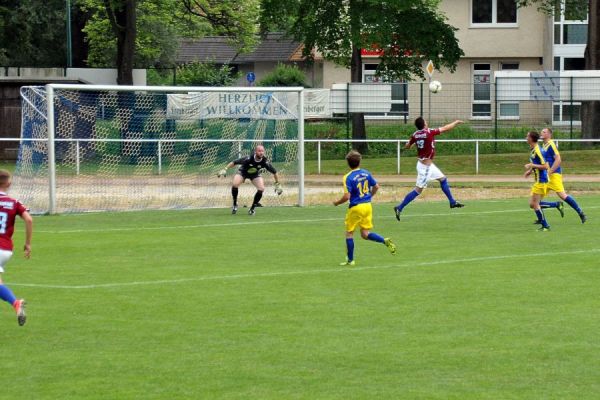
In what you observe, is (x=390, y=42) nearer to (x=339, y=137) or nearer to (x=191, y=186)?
(x=339, y=137)

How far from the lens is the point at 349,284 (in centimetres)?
1526

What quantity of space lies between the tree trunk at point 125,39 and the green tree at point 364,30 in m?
4.80

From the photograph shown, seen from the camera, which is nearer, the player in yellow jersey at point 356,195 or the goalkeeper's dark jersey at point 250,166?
the player in yellow jersey at point 356,195

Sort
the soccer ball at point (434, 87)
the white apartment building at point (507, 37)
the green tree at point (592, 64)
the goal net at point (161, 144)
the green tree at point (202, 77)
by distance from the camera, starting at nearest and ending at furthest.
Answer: the goal net at point (161, 144)
the soccer ball at point (434, 87)
the green tree at point (592, 64)
the white apartment building at point (507, 37)
the green tree at point (202, 77)

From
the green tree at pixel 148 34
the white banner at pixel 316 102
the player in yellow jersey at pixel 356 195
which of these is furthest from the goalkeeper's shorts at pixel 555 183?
the green tree at pixel 148 34

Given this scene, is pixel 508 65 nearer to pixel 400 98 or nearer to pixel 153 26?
pixel 153 26

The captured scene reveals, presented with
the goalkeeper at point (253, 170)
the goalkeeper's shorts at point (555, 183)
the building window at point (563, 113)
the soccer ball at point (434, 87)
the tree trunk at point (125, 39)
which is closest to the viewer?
the goalkeeper's shorts at point (555, 183)

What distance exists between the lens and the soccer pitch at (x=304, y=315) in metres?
9.84

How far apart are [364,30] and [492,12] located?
2218 cm

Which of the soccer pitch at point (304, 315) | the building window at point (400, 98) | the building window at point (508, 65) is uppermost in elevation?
Answer: the building window at point (508, 65)

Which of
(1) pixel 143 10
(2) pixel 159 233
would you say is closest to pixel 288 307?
(2) pixel 159 233

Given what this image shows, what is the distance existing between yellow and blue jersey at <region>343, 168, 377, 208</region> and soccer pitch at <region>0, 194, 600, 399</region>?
3.26 feet

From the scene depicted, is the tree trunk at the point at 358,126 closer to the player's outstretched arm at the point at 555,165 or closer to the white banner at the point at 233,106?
the white banner at the point at 233,106

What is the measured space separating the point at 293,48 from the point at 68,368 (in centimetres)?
6865
